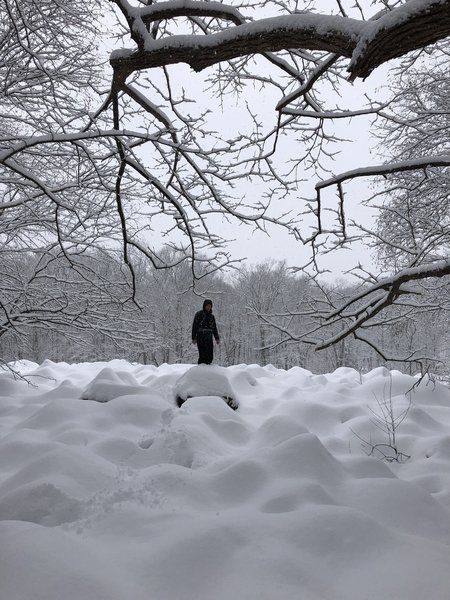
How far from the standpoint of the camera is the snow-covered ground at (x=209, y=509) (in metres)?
2.09

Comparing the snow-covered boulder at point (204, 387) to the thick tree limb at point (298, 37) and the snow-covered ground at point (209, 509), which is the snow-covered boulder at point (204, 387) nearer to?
the snow-covered ground at point (209, 509)

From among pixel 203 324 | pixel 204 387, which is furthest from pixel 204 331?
pixel 204 387

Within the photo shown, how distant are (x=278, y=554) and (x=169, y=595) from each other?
2.09 feet

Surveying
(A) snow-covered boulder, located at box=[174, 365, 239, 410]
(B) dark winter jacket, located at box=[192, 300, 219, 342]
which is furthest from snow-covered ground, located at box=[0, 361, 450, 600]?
(B) dark winter jacket, located at box=[192, 300, 219, 342]

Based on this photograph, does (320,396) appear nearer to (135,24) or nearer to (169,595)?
(169,595)

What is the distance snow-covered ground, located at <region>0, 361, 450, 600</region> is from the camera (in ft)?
6.86

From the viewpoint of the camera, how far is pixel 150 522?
8.66 feet

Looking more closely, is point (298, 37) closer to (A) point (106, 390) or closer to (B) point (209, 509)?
(B) point (209, 509)

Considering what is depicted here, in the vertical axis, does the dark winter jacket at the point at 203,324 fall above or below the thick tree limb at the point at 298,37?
below

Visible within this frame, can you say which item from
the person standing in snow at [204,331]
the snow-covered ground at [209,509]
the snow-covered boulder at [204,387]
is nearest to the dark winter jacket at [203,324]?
the person standing in snow at [204,331]

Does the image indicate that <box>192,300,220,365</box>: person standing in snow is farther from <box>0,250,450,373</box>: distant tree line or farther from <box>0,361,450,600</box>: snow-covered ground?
<box>0,361,450,600</box>: snow-covered ground

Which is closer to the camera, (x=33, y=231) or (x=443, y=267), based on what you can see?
(x=443, y=267)

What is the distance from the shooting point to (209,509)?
9.38ft

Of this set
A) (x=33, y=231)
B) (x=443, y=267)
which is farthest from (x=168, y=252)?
(x=443, y=267)
